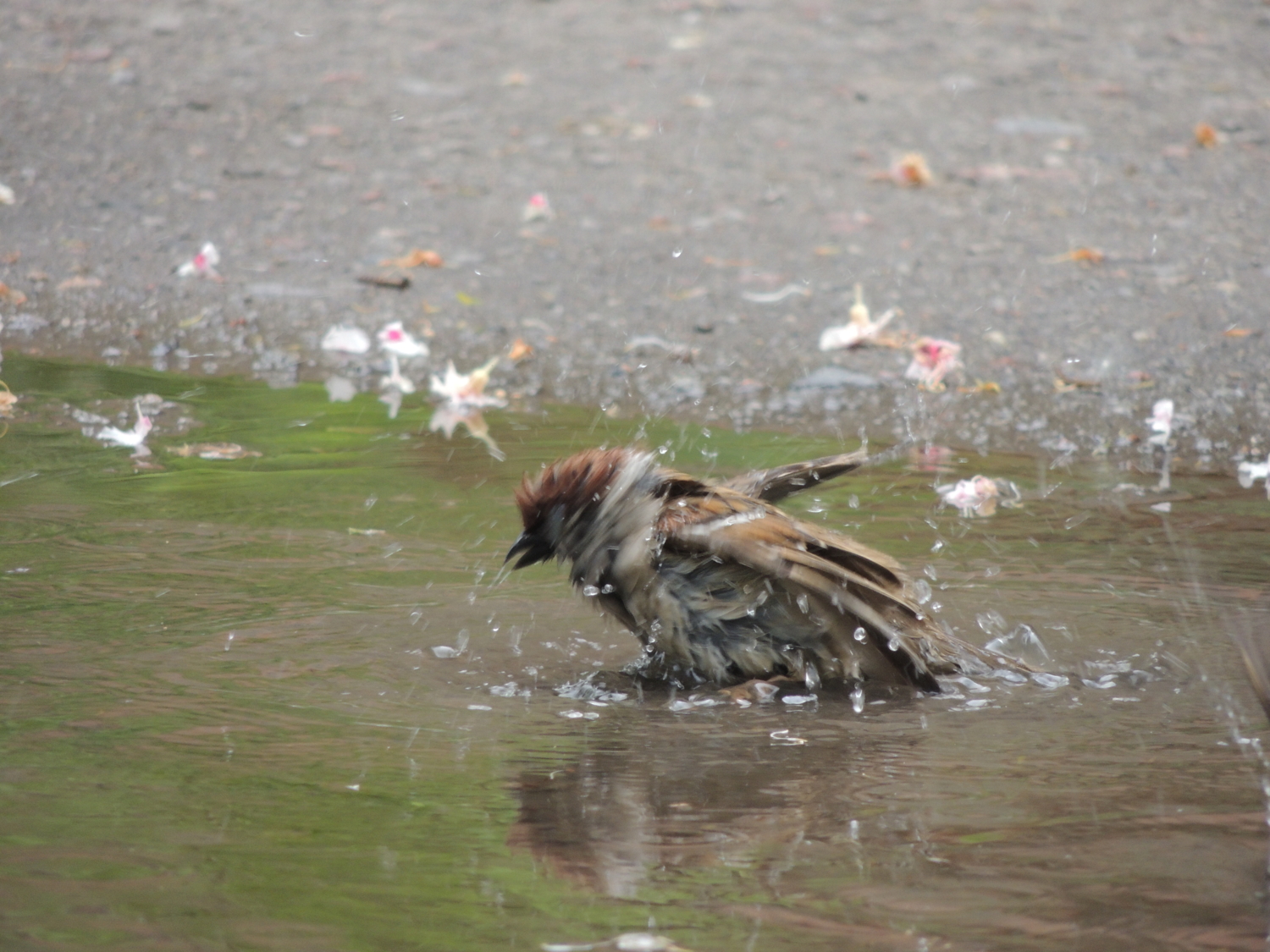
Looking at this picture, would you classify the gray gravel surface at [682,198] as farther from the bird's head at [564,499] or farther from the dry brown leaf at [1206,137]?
the bird's head at [564,499]

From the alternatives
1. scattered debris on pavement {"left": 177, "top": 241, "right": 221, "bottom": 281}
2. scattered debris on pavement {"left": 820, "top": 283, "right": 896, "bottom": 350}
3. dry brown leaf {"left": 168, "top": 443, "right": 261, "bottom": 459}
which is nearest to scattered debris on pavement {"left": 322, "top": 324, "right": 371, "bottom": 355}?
scattered debris on pavement {"left": 177, "top": 241, "right": 221, "bottom": 281}

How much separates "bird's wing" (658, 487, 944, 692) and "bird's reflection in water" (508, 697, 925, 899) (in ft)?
0.86

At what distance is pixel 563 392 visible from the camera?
7289mm

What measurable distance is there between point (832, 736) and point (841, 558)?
0.62 meters

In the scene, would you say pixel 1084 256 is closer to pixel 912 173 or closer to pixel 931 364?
pixel 912 173

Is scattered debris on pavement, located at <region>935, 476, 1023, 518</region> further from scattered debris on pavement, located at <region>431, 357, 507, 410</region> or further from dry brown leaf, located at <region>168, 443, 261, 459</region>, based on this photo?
dry brown leaf, located at <region>168, 443, 261, 459</region>

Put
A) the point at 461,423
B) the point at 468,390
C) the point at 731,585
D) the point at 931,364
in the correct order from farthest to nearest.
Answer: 1. the point at 931,364
2. the point at 468,390
3. the point at 461,423
4. the point at 731,585

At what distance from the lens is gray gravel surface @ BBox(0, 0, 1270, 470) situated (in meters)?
7.49

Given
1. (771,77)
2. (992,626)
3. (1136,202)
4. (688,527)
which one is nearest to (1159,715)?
(992,626)

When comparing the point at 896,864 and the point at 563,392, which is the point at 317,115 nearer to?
the point at 563,392

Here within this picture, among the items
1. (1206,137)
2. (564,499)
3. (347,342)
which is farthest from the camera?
(1206,137)

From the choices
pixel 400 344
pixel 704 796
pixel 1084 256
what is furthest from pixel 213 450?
pixel 1084 256

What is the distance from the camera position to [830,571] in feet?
A: 13.5

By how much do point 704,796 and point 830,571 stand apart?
0.98 m
